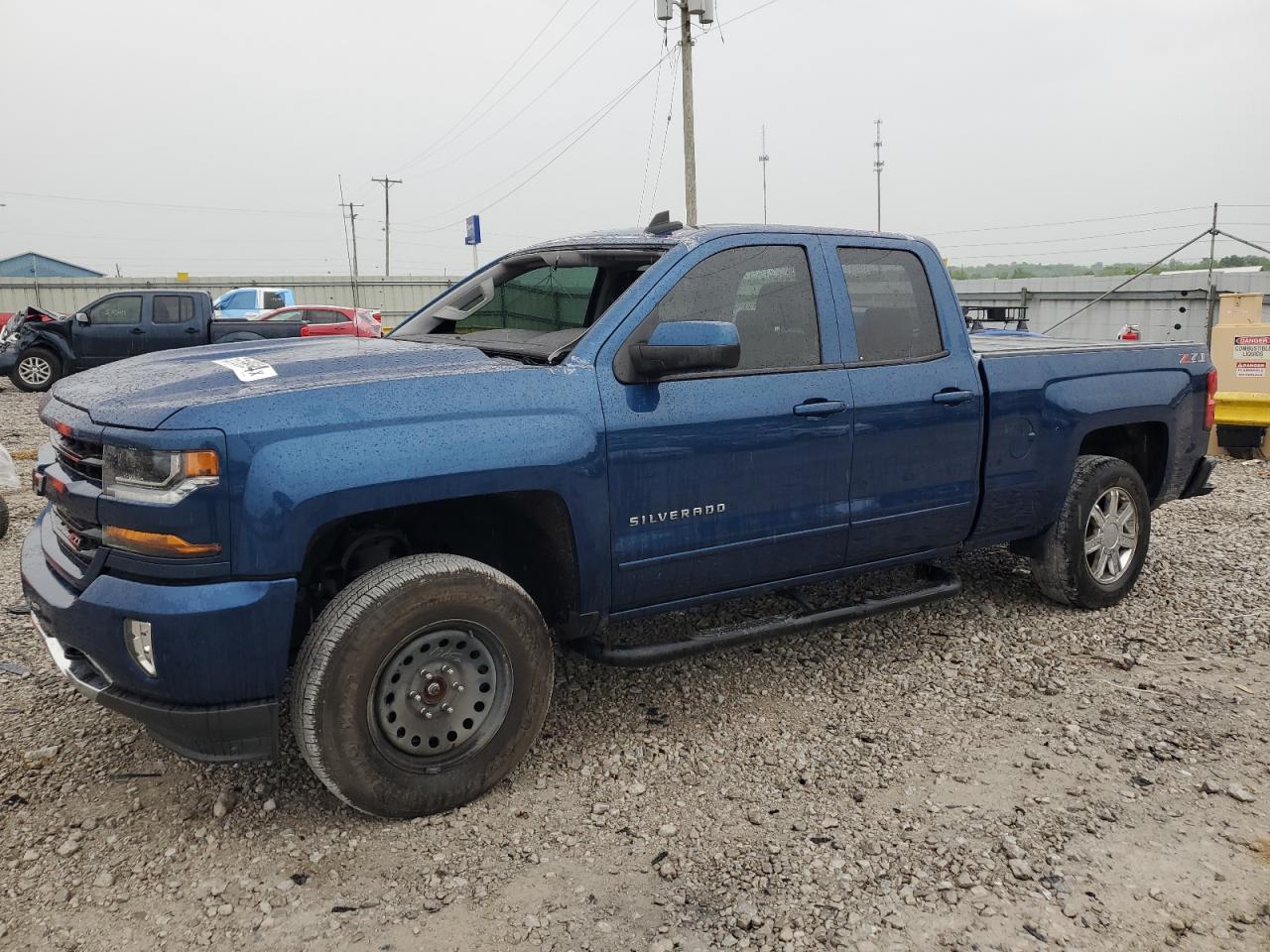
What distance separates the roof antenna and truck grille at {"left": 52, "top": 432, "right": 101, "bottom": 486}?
2.15 metres

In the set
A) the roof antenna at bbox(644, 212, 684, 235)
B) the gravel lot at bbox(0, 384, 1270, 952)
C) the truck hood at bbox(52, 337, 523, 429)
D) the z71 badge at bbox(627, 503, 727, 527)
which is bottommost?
the gravel lot at bbox(0, 384, 1270, 952)

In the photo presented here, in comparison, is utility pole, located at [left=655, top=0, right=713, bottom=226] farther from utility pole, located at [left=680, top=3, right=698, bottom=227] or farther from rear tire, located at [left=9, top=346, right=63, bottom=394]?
rear tire, located at [left=9, top=346, right=63, bottom=394]

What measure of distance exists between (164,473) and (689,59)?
826 inches

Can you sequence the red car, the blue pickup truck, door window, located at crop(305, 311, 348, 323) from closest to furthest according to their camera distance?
the blue pickup truck < the red car < door window, located at crop(305, 311, 348, 323)

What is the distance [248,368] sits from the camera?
3109 mm

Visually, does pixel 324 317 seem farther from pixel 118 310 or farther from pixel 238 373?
pixel 238 373

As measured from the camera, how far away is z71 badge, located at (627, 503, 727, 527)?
→ 130 inches

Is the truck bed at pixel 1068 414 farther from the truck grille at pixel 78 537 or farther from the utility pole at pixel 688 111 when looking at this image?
the utility pole at pixel 688 111

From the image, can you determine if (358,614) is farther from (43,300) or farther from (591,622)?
(43,300)

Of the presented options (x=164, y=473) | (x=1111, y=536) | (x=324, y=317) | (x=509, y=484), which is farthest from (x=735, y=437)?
(x=324, y=317)

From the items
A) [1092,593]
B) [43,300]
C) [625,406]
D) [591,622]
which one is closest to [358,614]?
[591,622]

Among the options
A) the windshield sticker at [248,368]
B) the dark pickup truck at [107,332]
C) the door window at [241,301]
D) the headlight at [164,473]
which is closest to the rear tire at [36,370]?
the dark pickup truck at [107,332]

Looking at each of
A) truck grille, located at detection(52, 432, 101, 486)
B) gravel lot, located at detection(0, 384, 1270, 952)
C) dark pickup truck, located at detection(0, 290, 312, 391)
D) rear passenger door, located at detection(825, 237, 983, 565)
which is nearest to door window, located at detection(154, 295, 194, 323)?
dark pickup truck, located at detection(0, 290, 312, 391)

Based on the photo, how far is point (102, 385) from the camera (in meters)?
3.12
